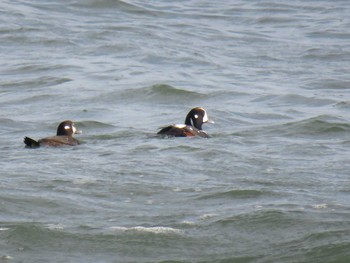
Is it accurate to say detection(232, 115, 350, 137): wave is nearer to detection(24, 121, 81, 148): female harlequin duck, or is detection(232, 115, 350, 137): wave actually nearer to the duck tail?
detection(24, 121, 81, 148): female harlequin duck

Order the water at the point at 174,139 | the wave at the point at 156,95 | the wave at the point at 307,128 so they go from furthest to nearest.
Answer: the wave at the point at 156,95
the wave at the point at 307,128
the water at the point at 174,139

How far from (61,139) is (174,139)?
1.57 meters

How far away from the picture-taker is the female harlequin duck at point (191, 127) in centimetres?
1653

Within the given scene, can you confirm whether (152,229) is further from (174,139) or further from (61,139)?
Result: (174,139)

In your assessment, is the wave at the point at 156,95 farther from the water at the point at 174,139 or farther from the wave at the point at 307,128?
the wave at the point at 307,128

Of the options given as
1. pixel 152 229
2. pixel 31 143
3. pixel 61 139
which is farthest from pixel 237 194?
pixel 61 139

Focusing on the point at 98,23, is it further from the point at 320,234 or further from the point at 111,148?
the point at 320,234

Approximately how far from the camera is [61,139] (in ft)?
52.1

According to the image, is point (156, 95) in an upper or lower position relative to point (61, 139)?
lower

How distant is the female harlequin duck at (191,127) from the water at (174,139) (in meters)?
0.22

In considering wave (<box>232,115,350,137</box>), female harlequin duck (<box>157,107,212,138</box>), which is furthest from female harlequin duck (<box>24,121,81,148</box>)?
wave (<box>232,115,350,137</box>)

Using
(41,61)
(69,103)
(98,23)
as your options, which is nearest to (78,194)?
(69,103)

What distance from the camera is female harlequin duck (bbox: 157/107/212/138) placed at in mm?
16531

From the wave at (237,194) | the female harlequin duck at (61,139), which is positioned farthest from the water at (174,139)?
the female harlequin duck at (61,139)
